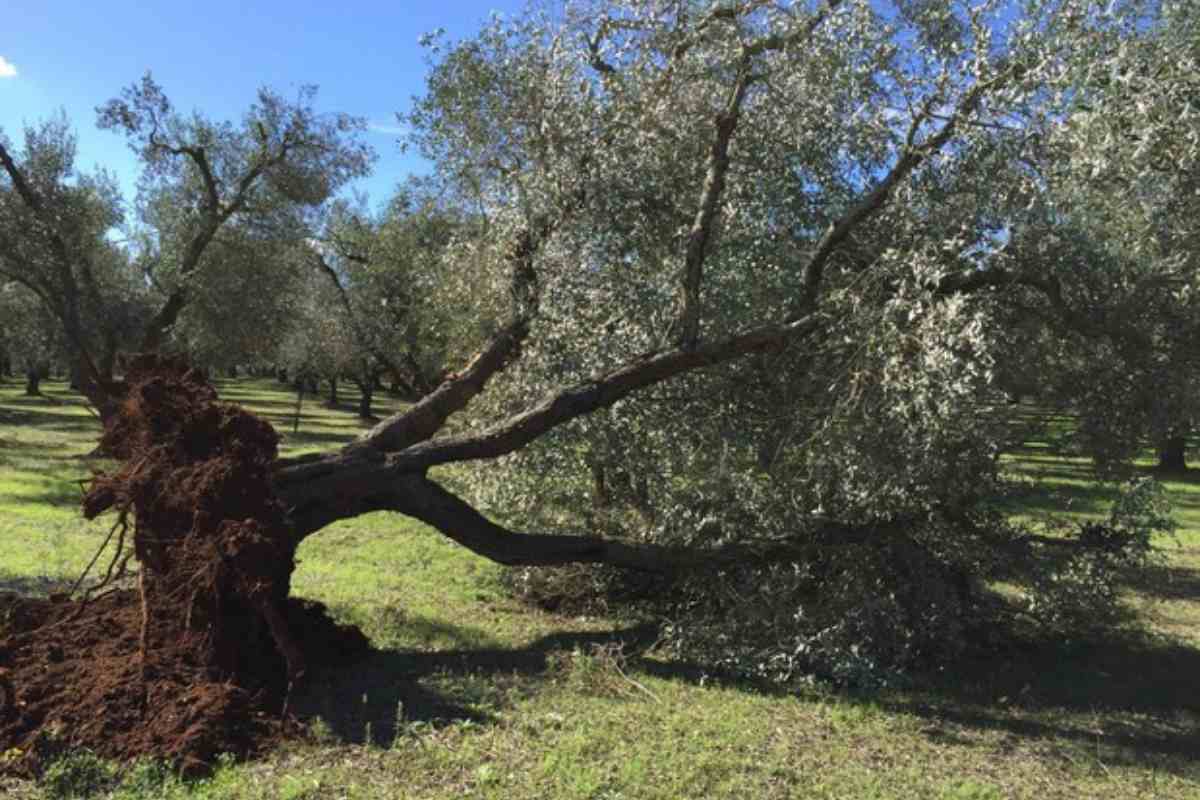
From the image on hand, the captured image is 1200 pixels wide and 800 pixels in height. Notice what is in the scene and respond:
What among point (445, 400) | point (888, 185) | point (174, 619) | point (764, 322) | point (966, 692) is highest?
point (888, 185)

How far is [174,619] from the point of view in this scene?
19.5ft

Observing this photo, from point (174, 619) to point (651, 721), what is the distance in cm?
324

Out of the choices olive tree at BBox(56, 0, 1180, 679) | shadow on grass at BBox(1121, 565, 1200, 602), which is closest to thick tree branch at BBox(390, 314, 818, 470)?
olive tree at BBox(56, 0, 1180, 679)

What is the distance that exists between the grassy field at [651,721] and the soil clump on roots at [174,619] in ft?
1.13

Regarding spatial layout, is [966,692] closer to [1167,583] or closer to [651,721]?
[651,721]

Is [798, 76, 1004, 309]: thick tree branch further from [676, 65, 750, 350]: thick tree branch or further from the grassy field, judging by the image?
the grassy field

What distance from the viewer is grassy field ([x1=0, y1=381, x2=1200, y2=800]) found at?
4.93 metres

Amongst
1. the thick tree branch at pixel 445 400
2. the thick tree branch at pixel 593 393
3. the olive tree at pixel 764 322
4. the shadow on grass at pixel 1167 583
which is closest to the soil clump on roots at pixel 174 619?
the olive tree at pixel 764 322

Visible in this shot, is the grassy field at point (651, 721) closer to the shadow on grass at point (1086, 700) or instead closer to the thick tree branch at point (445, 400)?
the shadow on grass at point (1086, 700)

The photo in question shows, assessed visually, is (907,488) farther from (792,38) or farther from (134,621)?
(134,621)

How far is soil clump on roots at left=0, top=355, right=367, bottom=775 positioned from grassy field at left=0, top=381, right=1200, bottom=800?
0.34 metres

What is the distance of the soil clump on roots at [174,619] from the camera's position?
5.23 metres

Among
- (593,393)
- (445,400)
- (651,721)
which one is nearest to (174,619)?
(651,721)

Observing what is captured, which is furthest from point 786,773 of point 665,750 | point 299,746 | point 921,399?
point 299,746
